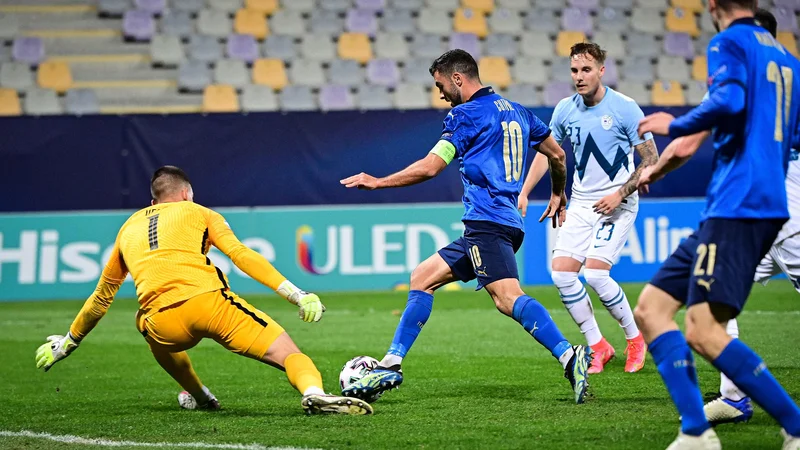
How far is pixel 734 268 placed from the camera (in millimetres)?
4066

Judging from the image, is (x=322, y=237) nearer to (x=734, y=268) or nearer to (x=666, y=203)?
(x=666, y=203)

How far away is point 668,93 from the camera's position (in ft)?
63.5

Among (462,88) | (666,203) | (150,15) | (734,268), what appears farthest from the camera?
(150,15)

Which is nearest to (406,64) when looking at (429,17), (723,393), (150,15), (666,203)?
(429,17)

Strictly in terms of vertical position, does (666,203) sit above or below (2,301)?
above

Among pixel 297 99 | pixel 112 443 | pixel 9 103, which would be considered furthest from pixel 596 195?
pixel 9 103

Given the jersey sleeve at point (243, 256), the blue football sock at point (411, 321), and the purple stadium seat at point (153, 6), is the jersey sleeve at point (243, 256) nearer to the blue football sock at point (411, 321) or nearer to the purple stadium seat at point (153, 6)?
the blue football sock at point (411, 321)

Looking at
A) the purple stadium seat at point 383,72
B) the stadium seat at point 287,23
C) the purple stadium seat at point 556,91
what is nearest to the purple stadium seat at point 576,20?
the purple stadium seat at point 556,91

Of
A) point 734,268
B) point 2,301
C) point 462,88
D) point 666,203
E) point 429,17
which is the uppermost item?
point 429,17

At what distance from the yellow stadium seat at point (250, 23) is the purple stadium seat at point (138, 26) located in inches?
59.2

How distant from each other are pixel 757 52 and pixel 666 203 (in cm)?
1065

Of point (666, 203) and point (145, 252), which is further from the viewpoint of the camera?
point (666, 203)

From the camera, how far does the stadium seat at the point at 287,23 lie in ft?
61.9

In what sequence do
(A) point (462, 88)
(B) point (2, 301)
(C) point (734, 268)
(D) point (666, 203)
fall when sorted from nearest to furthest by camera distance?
(C) point (734, 268)
(A) point (462, 88)
(B) point (2, 301)
(D) point (666, 203)
